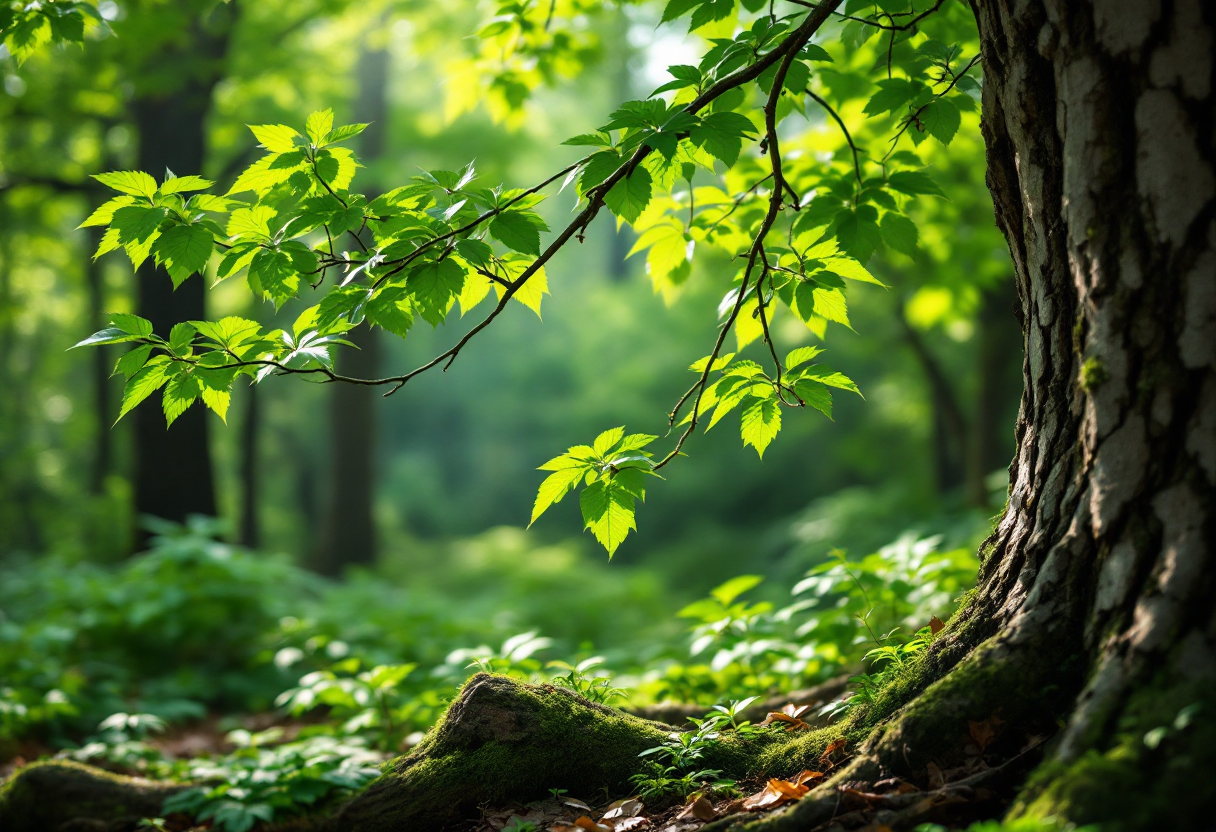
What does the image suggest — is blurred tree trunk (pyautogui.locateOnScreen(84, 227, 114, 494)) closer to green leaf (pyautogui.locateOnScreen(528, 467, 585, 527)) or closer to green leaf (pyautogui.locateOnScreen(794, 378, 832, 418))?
green leaf (pyautogui.locateOnScreen(528, 467, 585, 527))

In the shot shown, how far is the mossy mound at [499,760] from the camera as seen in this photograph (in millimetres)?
2057

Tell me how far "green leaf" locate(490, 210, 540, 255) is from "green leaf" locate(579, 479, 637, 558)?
0.59 metres

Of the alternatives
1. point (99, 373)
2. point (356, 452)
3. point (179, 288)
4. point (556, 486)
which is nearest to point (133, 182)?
point (556, 486)

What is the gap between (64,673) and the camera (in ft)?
15.5

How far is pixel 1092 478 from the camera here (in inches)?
61.9

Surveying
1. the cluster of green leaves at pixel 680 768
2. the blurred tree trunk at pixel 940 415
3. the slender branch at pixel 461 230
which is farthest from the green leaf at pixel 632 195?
the blurred tree trunk at pixel 940 415

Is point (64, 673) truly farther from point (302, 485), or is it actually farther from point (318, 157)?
point (302, 485)

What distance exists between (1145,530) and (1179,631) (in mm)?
185

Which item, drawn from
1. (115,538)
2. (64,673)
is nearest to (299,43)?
(115,538)

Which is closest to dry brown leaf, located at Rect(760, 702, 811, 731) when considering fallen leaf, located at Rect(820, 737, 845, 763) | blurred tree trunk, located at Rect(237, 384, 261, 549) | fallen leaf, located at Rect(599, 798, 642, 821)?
fallen leaf, located at Rect(820, 737, 845, 763)

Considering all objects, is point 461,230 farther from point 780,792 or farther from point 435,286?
point 780,792

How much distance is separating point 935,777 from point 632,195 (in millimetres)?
1433

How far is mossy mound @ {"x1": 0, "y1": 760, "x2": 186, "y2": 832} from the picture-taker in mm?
2605

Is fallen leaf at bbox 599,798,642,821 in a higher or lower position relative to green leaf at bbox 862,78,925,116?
lower
